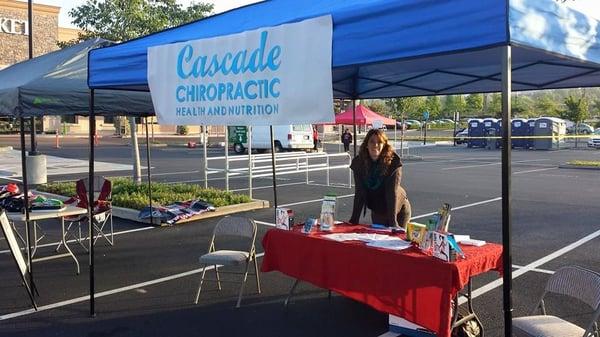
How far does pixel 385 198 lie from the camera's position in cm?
529

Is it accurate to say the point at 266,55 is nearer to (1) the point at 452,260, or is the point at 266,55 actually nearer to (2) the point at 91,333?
(1) the point at 452,260

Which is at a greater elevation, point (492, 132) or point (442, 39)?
point (492, 132)

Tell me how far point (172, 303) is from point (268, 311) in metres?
0.99

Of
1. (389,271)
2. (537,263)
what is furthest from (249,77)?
(537,263)

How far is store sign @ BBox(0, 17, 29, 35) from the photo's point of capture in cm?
4584

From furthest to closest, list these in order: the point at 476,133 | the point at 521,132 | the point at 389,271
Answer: the point at 476,133, the point at 521,132, the point at 389,271

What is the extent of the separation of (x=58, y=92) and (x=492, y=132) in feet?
113

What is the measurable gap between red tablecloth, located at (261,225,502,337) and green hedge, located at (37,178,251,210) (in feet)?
19.2

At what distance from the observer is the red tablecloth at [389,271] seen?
12.2 feet

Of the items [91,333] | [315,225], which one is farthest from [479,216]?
[91,333]

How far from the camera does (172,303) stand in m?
5.42

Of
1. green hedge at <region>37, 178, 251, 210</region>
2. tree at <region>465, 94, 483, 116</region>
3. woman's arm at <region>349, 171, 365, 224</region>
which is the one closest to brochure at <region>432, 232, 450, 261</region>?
woman's arm at <region>349, 171, 365, 224</region>

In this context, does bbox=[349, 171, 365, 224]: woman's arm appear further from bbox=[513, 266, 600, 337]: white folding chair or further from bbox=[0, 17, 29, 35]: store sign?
bbox=[0, 17, 29, 35]: store sign

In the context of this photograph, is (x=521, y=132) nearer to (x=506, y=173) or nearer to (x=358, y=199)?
(x=358, y=199)
